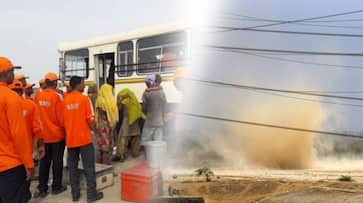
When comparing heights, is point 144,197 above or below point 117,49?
below

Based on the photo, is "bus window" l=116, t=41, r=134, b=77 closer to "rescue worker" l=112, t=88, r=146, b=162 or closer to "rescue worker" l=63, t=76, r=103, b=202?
"rescue worker" l=112, t=88, r=146, b=162

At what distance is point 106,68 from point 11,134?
16.2 ft

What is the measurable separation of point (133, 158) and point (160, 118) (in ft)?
3.77

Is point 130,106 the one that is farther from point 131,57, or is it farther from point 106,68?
point 106,68

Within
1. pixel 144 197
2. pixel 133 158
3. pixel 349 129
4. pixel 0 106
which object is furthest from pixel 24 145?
pixel 349 129

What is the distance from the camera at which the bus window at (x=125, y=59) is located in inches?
251

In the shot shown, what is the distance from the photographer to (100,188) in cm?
405

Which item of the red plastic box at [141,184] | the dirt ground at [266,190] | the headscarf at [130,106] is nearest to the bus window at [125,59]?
the headscarf at [130,106]

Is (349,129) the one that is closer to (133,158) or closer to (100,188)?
(133,158)

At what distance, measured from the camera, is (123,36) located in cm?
649

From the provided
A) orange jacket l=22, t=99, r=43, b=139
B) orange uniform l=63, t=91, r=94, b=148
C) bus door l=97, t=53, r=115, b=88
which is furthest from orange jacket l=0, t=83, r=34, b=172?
bus door l=97, t=53, r=115, b=88

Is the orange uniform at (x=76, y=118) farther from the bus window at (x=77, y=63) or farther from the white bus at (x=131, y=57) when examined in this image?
the bus window at (x=77, y=63)

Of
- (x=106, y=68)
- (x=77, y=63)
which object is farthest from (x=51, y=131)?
(x=77, y=63)

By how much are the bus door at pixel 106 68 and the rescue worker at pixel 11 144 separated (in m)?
4.47
